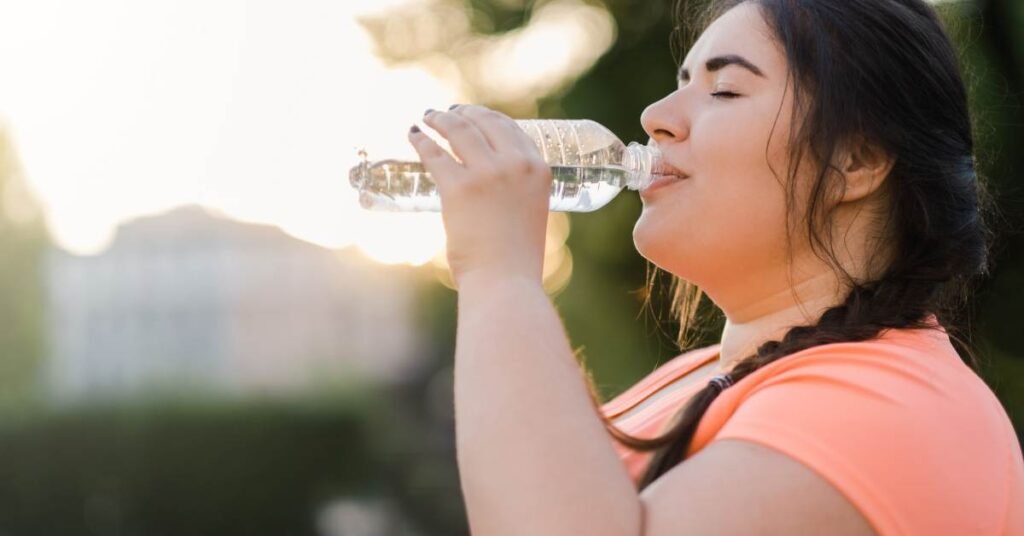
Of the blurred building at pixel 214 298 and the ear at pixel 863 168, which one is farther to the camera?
the blurred building at pixel 214 298

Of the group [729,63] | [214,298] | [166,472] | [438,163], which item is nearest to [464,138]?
[438,163]

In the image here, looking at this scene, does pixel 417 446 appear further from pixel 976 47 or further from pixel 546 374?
pixel 546 374

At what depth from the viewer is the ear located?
1925 mm

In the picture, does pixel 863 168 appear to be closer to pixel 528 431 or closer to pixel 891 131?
pixel 891 131

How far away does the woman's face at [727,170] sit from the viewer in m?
1.90

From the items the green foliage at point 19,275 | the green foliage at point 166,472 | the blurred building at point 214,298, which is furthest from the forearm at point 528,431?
the blurred building at point 214,298

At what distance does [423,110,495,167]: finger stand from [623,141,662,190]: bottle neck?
1.28ft

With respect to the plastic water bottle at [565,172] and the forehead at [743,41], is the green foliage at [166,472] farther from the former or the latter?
the forehead at [743,41]

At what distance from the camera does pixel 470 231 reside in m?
1.64

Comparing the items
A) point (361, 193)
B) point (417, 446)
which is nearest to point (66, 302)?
point (417, 446)

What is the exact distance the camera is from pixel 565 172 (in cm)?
222

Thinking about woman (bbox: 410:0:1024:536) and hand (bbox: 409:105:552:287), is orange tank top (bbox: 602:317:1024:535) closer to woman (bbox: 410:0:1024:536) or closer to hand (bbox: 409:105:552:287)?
woman (bbox: 410:0:1024:536)

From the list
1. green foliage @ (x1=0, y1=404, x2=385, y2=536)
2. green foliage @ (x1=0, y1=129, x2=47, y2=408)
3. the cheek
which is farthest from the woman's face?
green foliage @ (x1=0, y1=129, x2=47, y2=408)

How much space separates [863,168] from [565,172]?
0.50 metres
